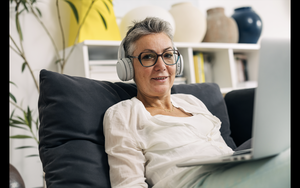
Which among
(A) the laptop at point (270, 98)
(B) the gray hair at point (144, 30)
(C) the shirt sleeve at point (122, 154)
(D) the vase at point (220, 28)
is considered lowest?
(C) the shirt sleeve at point (122, 154)

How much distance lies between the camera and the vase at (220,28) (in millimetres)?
2754

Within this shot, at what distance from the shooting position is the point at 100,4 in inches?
87.4

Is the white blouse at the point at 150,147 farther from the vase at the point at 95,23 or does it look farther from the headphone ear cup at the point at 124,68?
the vase at the point at 95,23

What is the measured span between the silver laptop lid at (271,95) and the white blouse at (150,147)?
0.95ft

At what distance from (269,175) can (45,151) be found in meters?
0.78

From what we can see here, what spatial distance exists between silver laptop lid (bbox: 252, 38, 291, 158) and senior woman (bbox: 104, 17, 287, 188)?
4.0 inches

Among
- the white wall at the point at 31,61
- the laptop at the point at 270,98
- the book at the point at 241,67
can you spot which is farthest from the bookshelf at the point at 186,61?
the laptop at the point at 270,98

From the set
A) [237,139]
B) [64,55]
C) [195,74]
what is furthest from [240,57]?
[64,55]

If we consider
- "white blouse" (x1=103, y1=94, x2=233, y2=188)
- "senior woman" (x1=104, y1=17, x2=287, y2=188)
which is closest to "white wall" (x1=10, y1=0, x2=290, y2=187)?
"senior woman" (x1=104, y1=17, x2=287, y2=188)

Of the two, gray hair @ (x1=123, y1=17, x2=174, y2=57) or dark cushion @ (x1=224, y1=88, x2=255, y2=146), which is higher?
gray hair @ (x1=123, y1=17, x2=174, y2=57)

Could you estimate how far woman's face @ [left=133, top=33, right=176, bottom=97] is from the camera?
132cm

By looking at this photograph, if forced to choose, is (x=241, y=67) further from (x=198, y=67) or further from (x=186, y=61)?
(x=186, y=61)

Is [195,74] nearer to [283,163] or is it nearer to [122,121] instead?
[122,121]

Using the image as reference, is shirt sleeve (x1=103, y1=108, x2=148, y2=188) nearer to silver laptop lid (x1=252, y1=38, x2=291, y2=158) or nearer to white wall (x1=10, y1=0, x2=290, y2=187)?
silver laptop lid (x1=252, y1=38, x2=291, y2=158)
